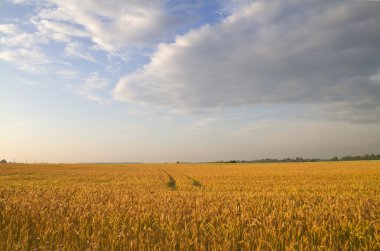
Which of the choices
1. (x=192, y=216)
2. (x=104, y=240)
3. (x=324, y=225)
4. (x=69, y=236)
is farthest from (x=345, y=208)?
(x=69, y=236)

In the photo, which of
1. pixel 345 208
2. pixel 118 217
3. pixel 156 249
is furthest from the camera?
pixel 345 208

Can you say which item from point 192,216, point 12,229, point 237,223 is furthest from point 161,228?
point 12,229

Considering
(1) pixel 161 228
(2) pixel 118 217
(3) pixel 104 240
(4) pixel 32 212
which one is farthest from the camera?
(4) pixel 32 212

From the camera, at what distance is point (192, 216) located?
23.4 ft

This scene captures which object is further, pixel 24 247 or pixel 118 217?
pixel 118 217

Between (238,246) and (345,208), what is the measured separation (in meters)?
4.62

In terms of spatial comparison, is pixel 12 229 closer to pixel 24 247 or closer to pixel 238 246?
pixel 24 247

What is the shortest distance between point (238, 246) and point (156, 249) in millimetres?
1484

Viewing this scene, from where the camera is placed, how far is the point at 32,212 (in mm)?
7504

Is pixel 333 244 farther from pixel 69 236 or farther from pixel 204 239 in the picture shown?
pixel 69 236

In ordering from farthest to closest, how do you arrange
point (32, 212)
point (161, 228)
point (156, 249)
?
1. point (32, 212)
2. point (161, 228)
3. point (156, 249)

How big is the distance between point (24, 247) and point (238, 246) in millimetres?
3776

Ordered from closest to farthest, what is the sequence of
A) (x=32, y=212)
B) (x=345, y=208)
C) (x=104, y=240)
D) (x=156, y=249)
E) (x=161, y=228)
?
(x=156, y=249) < (x=104, y=240) < (x=161, y=228) < (x=32, y=212) < (x=345, y=208)

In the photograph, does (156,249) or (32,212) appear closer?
(156,249)
